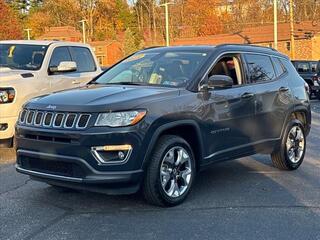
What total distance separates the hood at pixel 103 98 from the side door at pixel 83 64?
4.67m

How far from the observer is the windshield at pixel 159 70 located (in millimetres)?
6121

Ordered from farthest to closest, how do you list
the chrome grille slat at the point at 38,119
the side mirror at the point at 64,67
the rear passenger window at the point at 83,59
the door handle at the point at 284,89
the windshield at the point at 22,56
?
the rear passenger window at the point at 83,59
the windshield at the point at 22,56
the side mirror at the point at 64,67
the door handle at the point at 284,89
the chrome grille slat at the point at 38,119

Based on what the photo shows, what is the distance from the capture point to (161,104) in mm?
5375

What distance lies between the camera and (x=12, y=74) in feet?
29.2

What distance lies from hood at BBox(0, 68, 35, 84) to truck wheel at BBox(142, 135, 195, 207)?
418 cm

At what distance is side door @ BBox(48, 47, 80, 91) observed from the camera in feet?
31.7

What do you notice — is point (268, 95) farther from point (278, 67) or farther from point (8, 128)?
point (8, 128)

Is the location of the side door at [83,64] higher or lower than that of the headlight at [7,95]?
higher

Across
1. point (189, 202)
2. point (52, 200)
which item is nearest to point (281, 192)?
point (189, 202)

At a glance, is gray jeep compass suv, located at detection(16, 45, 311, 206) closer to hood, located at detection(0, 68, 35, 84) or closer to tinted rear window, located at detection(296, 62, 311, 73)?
hood, located at detection(0, 68, 35, 84)

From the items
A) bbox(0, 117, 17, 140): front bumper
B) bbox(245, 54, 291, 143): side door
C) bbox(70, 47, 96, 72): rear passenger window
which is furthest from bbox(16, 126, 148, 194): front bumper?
bbox(70, 47, 96, 72): rear passenger window

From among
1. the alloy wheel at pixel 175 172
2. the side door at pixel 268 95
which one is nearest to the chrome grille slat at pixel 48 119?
the alloy wheel at pixel 175 172

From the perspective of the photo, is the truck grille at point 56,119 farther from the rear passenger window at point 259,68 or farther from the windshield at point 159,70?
the rear passenger window at point 259,68

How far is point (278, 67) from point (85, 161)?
3706mm
